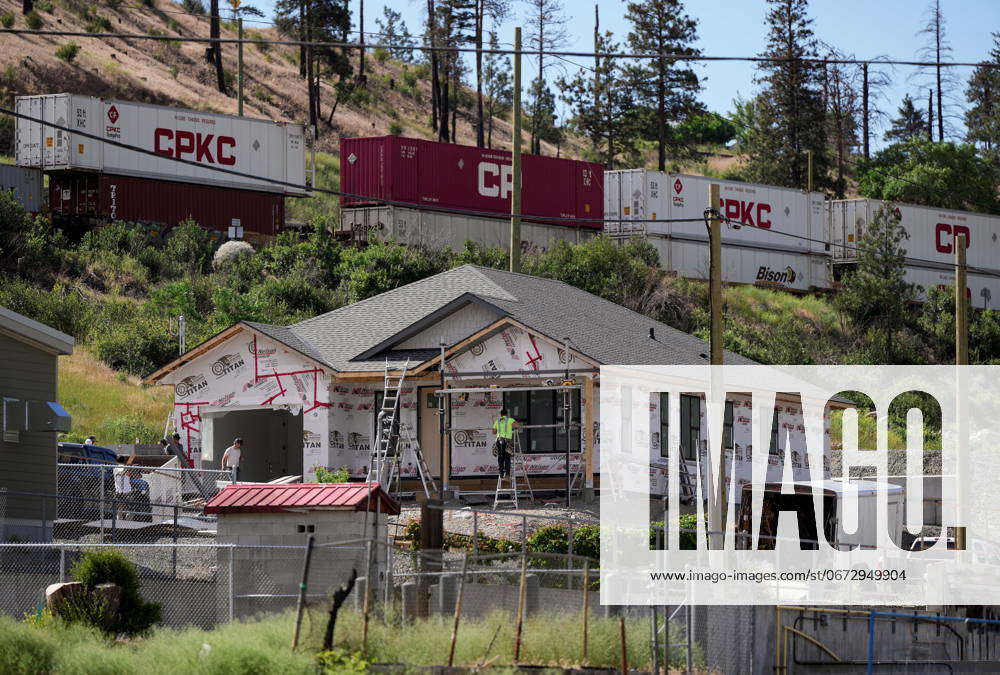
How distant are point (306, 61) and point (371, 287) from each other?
57.6 meters

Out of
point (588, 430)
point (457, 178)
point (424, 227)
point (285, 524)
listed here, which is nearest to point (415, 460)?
point (588, 430)

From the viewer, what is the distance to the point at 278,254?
187 ft

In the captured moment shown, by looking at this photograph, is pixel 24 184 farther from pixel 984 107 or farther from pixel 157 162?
pixel 984 107

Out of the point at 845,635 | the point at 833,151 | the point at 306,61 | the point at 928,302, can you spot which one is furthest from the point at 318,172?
the point at 845,635

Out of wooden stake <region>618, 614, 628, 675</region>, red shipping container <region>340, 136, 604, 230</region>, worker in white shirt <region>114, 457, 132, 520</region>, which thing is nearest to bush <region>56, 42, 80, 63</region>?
red shipping container <region>340, 136, 604, 230</region>

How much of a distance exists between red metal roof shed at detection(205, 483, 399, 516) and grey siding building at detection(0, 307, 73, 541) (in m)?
5.18

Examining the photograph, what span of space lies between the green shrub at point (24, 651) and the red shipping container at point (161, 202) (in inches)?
1631

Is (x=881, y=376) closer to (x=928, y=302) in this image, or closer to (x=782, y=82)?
(x=928, y=302)

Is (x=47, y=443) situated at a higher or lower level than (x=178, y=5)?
lower

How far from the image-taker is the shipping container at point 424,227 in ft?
191

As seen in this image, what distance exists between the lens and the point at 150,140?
55469mm

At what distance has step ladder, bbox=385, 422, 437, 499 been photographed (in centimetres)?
2994

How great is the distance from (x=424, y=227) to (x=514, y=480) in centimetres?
3026

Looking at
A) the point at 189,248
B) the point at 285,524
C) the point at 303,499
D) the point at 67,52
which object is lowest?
the point at 285,524
